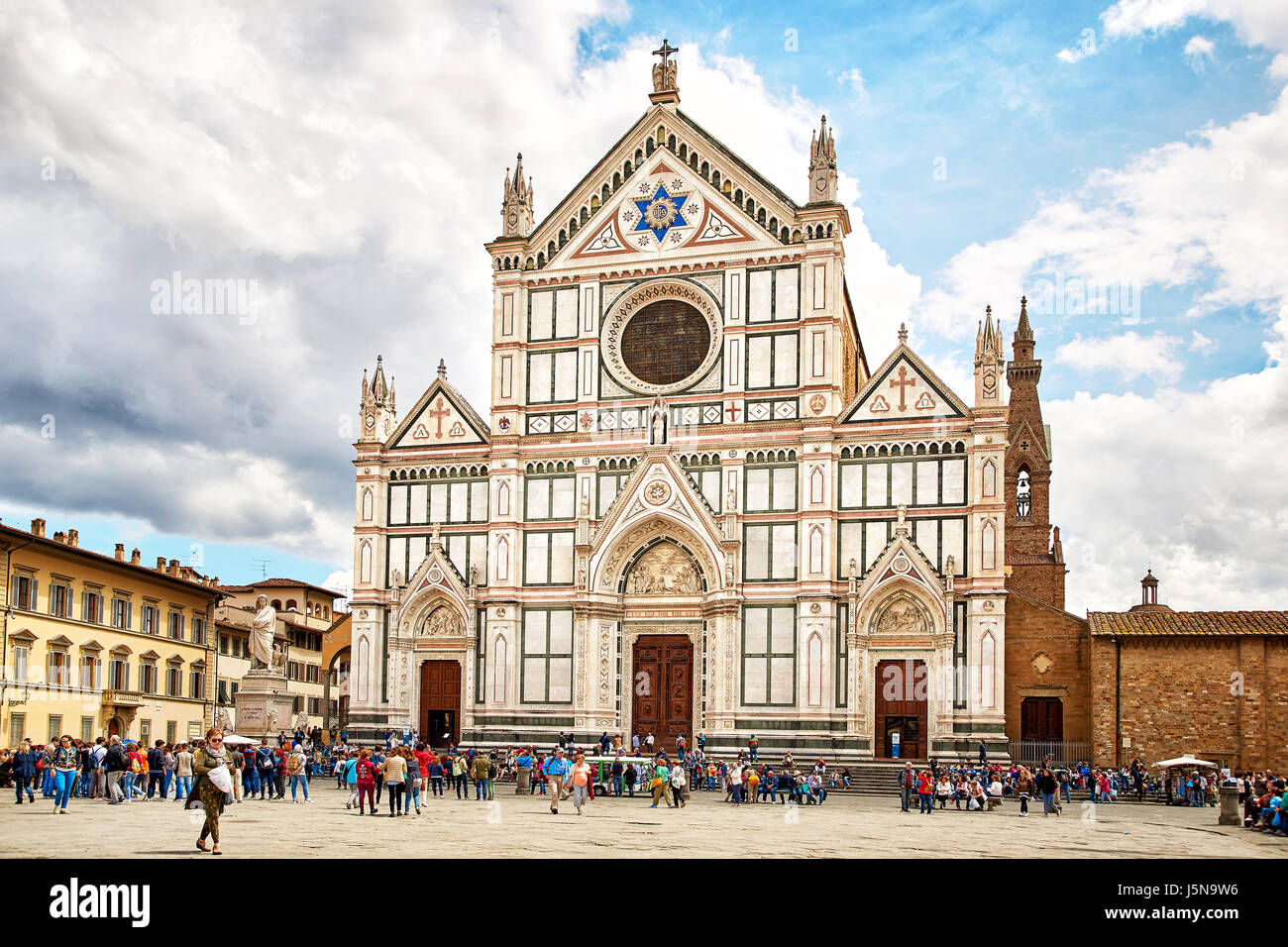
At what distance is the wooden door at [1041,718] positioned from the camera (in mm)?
41031

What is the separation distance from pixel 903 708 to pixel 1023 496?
26.6 m

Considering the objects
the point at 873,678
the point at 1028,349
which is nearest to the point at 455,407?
the point at 873,678

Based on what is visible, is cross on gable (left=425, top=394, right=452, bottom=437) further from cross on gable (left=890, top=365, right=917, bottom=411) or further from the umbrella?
the umbrella

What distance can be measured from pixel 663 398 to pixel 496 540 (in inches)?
300

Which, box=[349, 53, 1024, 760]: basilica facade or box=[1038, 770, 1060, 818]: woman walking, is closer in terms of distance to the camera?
box=[1038, 770, 1060, 818]: woman walking

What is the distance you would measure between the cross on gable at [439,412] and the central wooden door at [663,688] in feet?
34.6

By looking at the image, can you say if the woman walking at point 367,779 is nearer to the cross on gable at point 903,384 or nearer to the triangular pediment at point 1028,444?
the cross on gable at point 903,384

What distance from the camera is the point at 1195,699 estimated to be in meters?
39.4

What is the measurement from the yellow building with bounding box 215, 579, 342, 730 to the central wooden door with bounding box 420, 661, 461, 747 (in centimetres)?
1931

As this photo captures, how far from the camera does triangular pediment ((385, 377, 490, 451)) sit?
46.2 meters

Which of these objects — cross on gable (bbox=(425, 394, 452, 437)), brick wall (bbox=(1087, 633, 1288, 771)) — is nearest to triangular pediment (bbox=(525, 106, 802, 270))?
cross on gable (bbox=(425, 394, 452, 437))

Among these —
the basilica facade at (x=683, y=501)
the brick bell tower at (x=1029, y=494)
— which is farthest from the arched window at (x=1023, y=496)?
the basilica facade at (x=683, y=501)

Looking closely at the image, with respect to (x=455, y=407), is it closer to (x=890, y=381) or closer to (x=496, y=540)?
(x=496, y=540)
